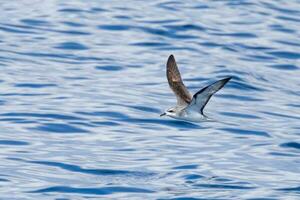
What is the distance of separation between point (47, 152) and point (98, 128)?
1.51 meters

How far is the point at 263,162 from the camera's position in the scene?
1494 centimetres

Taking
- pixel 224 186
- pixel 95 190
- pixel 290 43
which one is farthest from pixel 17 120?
pixel 290 43

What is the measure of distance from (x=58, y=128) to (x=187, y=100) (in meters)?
2.16

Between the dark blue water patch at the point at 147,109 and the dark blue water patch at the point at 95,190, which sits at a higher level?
the dark blue water patch at the point at 147,109

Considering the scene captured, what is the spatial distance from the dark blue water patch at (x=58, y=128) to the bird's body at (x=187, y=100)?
1602 millimetres

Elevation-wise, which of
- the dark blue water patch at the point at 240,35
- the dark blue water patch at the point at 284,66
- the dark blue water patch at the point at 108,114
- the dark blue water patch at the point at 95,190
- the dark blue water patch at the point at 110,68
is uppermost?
the dark blue water patch at the point at 240,35

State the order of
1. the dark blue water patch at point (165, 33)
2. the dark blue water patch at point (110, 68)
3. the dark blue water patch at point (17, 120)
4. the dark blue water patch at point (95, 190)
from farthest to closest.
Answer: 1. the dark blue water patch at point (165, 33)
2. the dark blue water patch at point (110, 68)
3. the dark blue water patch at point (17, 120)
4. the dark blue water patch at point (95, 190)

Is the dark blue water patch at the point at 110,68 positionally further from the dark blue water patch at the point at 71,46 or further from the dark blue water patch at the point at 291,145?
the dark blue water patch at the point at 291,145

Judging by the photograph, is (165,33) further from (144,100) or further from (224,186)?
(224,186)

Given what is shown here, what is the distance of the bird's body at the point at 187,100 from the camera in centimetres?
1332

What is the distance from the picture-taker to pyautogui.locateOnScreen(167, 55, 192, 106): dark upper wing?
15.1 metres

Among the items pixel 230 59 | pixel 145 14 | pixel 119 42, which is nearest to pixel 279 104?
pixel 230 59

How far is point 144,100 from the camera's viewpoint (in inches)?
704

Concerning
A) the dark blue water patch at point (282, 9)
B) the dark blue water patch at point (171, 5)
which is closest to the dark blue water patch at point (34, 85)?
the dark blue water patch at point (171, 5)
